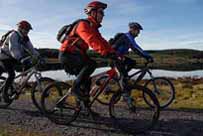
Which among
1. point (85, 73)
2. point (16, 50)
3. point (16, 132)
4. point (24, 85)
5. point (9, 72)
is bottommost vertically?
point (16, 132)

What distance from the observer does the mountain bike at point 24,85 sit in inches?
455

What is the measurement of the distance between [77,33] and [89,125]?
249 cm

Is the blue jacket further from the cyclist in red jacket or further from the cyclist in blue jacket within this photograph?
the cyclist in red jacket

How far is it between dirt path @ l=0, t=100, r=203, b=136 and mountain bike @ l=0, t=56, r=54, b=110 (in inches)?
21.0

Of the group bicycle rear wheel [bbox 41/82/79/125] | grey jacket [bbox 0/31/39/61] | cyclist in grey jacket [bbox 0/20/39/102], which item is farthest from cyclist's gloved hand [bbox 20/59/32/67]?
bicycle rear wheel [bbox 41/82/79/125]

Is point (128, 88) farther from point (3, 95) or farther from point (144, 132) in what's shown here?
point (3, 95)

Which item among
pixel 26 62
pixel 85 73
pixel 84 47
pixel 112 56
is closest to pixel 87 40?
pixel 112 56

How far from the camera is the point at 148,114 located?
9.35 m

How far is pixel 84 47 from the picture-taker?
9.53 m

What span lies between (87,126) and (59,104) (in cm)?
92

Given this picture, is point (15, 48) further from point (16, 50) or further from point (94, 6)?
point (94, 6)

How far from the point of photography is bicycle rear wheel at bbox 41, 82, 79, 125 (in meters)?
10.0

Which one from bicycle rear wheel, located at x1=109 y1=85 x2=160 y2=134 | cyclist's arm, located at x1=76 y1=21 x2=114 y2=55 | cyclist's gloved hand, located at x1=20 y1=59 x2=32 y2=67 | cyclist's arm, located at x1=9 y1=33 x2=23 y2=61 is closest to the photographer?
cyclist's arm, located at x1=76 y1=21 x2=114 y2=55

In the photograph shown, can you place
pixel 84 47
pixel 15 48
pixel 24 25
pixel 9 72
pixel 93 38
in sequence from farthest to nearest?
pixel 9 72 < pixel 24 25 < pixel 15 48 < pixel 84 47 < pixel 93 38
